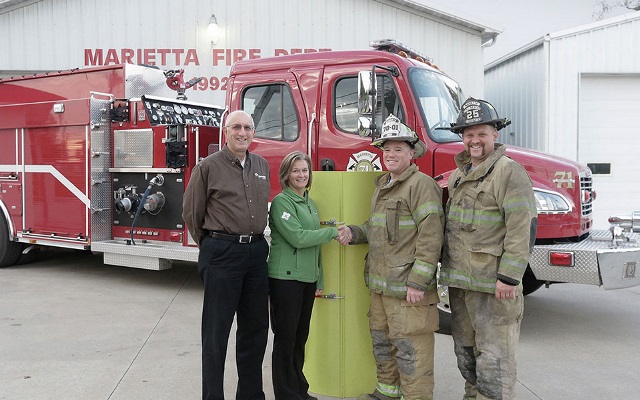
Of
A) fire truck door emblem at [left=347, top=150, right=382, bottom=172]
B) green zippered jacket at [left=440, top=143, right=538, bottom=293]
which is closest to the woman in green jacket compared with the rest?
green zippered jacket at [left=440, top=143, right=538, bottom=293]

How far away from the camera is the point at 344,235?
3.45 metres

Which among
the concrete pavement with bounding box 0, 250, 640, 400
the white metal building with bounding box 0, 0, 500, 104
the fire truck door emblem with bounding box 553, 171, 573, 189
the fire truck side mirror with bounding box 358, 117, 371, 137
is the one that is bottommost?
the concrete pavement with bounding box 0, 250, 640, 400

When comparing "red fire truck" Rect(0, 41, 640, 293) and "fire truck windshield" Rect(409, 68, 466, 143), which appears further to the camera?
"fire truck windshield" Rect(409, 68, 466, 143)

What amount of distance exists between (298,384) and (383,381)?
0.51m

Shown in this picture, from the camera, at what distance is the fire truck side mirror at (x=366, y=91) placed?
4598 mm

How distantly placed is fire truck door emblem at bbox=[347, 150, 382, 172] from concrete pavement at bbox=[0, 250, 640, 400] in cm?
162

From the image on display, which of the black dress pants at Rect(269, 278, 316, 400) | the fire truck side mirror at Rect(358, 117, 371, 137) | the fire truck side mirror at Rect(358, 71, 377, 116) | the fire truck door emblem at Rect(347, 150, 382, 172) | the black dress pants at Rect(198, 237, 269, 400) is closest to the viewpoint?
the black dress pants at Rect(198, 237, 269, 400)

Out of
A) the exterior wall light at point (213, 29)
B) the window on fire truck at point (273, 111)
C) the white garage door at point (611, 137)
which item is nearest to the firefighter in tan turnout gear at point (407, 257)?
the window on fire truck at point (273, 111)

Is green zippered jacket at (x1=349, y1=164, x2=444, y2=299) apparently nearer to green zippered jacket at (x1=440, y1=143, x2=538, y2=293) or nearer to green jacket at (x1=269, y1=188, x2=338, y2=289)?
green zippered jacket at (x1=440, y1=143, x2=538, y2=293)

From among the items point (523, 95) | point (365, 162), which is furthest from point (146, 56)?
point (365, 162)

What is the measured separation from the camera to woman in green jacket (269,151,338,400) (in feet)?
10.9

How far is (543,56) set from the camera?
10.4 metres

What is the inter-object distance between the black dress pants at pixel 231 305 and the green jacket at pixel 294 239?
0.10 meters

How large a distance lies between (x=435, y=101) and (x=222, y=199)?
2.78 m
